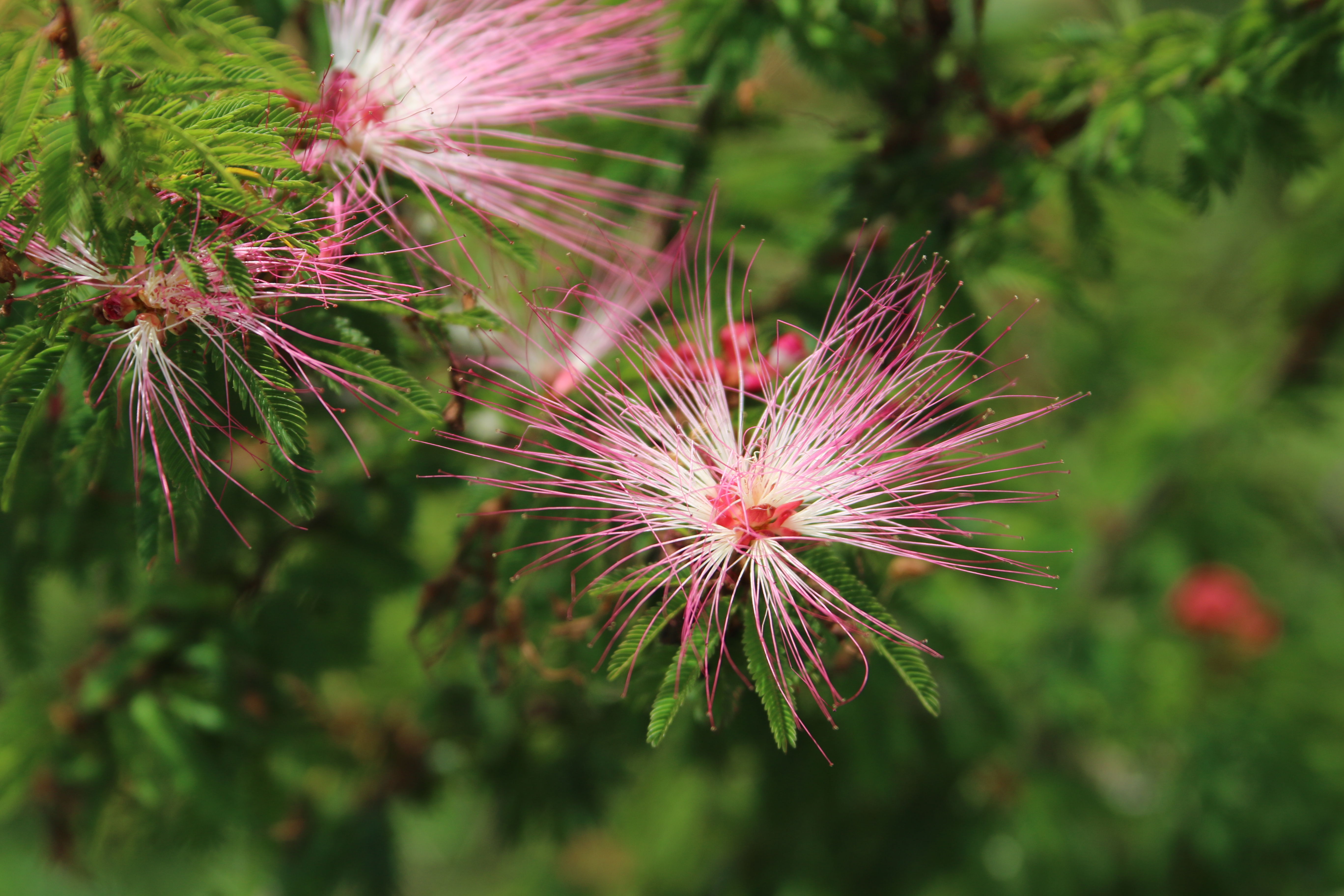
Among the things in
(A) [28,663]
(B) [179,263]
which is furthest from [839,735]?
(A) [28,663]

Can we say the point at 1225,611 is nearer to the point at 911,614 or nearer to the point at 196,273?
the point at 911,614

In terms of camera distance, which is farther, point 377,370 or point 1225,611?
point 1225,611

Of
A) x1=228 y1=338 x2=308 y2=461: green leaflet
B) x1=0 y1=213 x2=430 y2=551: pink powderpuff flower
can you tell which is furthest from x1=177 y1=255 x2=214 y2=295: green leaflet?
x1=228 y1=338 x2=308 y2=461: green leaflet

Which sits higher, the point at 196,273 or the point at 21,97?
the point at 21,97

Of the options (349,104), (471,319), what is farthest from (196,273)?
(349,104)

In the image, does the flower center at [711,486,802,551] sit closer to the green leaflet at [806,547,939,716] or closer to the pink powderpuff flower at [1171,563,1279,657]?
the green leaflet at [806,547,939,716]

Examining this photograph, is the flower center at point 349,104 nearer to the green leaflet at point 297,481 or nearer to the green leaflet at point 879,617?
the green leaflet at point 297,481
